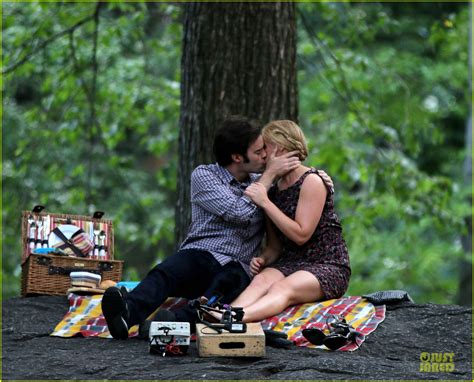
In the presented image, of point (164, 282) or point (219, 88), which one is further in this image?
point (219, 88)

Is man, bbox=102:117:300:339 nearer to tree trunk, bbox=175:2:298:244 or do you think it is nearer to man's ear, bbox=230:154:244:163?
man's ear, bbox=230:154:244:163

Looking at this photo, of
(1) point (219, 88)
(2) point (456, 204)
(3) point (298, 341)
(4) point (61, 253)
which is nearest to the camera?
(3) point (298, 341)

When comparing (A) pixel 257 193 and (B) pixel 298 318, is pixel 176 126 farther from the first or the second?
(B) pixel 298 318

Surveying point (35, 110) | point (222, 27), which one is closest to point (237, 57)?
point (222, 27)

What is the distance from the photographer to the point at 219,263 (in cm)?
502

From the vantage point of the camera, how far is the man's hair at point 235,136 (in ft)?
16.7

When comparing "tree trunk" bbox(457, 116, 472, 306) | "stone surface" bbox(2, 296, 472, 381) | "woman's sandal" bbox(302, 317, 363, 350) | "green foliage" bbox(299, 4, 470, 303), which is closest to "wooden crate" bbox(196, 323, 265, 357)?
"stone surface" bbox(2, 296, 472, 381)

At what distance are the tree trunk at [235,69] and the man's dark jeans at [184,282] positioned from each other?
1294mm

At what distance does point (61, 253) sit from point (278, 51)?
199cm

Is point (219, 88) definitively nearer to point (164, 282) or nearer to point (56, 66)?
point (164, 282)

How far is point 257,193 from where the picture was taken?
4938 mm

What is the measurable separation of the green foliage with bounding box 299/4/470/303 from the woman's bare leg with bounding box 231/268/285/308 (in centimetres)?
337

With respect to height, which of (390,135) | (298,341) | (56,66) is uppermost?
(56,66)

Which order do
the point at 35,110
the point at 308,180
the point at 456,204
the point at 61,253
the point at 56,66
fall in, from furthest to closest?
the point at 456,204, the point at 56,66, the point at 35,110, the point at 61,253, the point at 308,180
